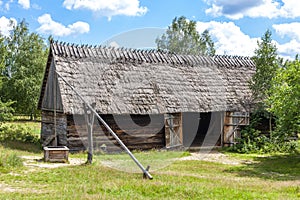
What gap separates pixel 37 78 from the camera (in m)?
30.6

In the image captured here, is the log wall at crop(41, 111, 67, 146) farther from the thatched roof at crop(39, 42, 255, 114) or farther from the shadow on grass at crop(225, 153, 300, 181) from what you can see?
the shadow on grass at crop(225, 153, 300, 181)

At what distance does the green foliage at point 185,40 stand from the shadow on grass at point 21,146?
19221mm

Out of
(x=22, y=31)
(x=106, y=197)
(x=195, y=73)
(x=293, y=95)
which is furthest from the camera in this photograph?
(x=22, y=31)

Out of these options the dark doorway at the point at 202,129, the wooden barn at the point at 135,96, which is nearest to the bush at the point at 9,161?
the wooden barn at the point at 135,96

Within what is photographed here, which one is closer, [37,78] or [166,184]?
[166,184]

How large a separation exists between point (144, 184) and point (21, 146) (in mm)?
9279

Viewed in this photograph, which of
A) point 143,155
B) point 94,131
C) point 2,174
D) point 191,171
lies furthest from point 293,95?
point 2,174

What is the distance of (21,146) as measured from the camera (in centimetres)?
1598

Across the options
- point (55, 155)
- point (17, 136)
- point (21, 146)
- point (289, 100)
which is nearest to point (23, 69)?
point (17, 136)

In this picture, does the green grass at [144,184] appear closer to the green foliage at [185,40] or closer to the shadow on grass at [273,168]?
the shadow on grass at [273,168]

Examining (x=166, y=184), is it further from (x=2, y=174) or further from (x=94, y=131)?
(x=94, y=131)

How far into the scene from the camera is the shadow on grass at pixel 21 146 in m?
15.3

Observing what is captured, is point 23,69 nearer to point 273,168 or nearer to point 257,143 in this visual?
point 257,143

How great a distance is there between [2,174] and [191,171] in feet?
18.2
